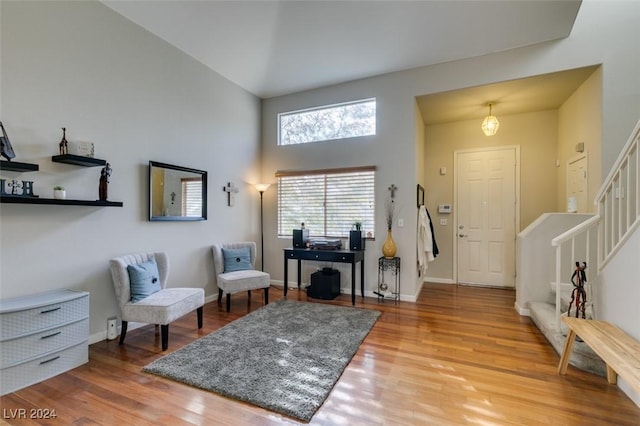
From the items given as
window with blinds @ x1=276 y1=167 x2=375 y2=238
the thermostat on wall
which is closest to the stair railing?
window with blinds @ x1=276 y1=167 x2=375 y2=238

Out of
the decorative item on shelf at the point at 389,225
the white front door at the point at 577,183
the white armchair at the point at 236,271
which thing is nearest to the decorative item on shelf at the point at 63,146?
the white armchair at the point at 236,271

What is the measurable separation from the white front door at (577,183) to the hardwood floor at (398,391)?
2.04 meters

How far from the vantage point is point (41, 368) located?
2.19m

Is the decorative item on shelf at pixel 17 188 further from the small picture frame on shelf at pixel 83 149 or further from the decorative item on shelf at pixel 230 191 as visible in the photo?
the decorative item on shelf at pixel 230 191

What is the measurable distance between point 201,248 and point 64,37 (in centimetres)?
268

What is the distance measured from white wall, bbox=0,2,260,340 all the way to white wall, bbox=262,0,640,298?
1389 millimetres

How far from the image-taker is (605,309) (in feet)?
7.73

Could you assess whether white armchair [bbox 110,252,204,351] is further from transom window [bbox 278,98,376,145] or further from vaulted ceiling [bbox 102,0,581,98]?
transom window [bbox 278,98,376,145]

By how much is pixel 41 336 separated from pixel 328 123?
4.29 metres

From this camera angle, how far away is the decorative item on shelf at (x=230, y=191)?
453 cm

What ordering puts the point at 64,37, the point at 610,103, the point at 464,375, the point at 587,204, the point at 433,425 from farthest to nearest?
the point at 587,204 → the point at 610,103 → the point at 64,37 → the point at 464,375 → the point at 433,425

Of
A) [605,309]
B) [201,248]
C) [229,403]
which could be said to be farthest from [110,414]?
[605,309]

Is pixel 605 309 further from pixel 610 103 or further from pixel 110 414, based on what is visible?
pixel 110 414

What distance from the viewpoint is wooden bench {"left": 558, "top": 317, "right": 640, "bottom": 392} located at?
1548 mm
